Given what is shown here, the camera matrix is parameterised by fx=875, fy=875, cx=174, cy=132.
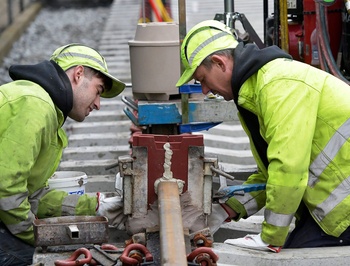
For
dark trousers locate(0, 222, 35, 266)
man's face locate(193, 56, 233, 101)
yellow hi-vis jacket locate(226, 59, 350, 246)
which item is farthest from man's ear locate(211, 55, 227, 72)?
dark trousers locate(0, 222, 35, 266)

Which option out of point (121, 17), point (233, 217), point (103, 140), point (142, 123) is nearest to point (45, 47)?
point (121, 17)

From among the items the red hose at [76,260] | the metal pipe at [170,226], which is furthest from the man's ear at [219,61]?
the red hose at [76,260]

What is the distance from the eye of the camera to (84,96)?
5562 mm

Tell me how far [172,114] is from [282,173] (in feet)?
7.69

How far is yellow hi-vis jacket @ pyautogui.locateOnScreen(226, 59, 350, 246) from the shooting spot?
15.9 feet

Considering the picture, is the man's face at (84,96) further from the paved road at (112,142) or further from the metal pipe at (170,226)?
the paved road at (112,142)

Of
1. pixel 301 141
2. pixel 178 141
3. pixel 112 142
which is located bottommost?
pixel 112 142

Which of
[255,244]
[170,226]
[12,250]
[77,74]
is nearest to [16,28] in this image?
[77,74]

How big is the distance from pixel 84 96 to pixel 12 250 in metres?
1.06

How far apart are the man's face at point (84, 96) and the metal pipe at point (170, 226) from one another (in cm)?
80

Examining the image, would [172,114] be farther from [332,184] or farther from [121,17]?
[121,17]

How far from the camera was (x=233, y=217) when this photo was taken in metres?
5.66

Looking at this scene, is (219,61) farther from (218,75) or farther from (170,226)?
(170,226)

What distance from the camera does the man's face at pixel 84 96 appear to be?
5.55m
